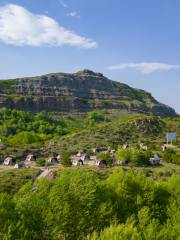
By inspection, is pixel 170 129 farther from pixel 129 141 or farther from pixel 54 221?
pixel 54 221

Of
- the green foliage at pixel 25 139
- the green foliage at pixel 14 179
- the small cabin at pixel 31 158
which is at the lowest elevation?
the green foliage at pixel 14 179

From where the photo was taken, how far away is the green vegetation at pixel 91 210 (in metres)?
32.2

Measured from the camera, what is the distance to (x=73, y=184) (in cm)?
4178

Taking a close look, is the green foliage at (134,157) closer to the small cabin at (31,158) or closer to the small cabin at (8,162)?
the small cabin at (31,158)

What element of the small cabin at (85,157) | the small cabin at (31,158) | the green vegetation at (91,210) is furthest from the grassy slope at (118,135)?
the green vegetation at (91,210)

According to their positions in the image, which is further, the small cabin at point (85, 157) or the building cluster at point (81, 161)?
the small cabin at point (85, 157)

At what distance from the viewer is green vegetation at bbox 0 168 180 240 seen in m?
32.2

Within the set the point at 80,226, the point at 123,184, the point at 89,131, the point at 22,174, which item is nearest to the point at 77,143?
the point at 89,131

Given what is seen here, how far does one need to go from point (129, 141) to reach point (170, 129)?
26.0 meters

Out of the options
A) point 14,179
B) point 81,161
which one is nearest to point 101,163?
point 81,161

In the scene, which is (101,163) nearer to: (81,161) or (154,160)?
(81,161)

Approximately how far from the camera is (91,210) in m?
40.9

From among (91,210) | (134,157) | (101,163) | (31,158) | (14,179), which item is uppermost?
(134,157)

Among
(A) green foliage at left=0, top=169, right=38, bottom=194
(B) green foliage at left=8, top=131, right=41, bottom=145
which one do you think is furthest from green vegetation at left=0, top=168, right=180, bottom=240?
(B) green foliage at left=8, top=131, right=41, bottom=145
